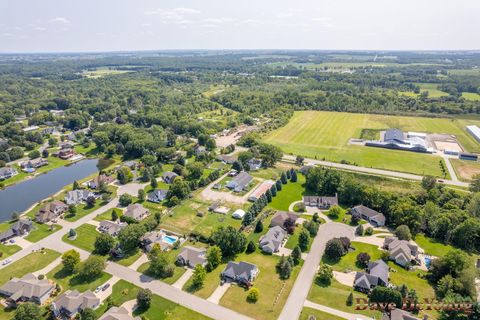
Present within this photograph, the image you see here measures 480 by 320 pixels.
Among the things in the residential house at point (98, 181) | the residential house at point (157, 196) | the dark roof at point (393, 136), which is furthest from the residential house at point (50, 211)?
the dark roof at point (393, 136)

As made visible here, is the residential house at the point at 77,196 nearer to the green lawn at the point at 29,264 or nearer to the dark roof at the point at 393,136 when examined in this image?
the green lawn at the point at 29,264

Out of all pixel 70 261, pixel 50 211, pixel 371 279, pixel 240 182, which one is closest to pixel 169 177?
pixel 240 182

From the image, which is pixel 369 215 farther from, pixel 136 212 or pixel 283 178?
pixel 136 212

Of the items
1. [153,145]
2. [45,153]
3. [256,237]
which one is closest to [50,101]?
[45,153]

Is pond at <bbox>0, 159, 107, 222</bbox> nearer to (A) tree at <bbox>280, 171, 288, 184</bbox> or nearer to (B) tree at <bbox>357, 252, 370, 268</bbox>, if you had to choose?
(A) tree at <bbox>280, 171, 288, 184</bbox>

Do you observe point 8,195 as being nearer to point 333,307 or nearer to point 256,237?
point 256,237

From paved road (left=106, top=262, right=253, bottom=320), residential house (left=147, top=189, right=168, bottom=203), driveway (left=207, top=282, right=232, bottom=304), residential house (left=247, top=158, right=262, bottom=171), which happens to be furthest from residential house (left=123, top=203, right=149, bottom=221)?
residential house (left=247, top=158, right=262, bottom=171)
